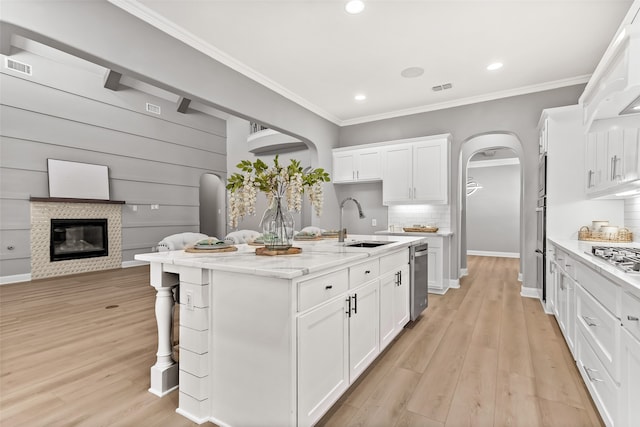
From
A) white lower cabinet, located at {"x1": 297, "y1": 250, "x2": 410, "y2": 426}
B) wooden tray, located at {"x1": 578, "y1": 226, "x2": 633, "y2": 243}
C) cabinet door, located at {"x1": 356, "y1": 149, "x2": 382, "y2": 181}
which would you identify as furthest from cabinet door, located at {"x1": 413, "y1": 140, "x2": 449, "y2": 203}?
white lower cabinet, located at {"x1": 297, "y1": 250, "x2": 410, "y2": 426}

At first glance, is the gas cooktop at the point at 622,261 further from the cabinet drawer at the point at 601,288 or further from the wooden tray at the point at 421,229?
the wooden tray at the point at 421,229

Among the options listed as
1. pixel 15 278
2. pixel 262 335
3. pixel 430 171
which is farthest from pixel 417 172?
pixel 15 278

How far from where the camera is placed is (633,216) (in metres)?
3.14

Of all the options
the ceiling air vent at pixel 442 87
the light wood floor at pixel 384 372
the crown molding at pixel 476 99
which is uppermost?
the ceiling air vent at pixel 442 87

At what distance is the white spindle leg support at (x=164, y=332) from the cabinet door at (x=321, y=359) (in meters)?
1.01

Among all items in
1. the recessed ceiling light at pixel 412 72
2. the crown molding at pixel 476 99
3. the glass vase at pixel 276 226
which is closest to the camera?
the glass vase at pixel 276 226

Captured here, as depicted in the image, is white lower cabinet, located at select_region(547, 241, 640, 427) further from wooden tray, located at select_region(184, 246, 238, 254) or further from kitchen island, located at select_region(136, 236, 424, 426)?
wooden tray, located at select_region(184, 246, 238, 254)

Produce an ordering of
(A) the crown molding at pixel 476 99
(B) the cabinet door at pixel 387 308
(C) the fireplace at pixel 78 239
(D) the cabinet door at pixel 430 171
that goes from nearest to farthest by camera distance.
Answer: (B) the cabinet door at pixel 387 308
(A) the crown molding at pixel 476 99
(D) the cabinet door at pixel 430 171
(C) the fireplace at pixel 78 239

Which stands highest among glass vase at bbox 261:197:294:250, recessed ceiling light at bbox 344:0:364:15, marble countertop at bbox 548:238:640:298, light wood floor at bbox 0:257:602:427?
recessed ceiling light at bbox 344:0:364:15

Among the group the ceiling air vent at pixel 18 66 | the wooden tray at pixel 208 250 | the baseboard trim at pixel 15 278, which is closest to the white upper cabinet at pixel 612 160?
the wooden tray at pixel 208 250

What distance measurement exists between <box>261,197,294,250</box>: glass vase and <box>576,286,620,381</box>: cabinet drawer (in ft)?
6.07

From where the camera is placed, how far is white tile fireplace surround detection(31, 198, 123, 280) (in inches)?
221

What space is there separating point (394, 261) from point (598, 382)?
1.48 meters

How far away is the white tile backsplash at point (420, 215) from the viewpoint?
17.1 feet
